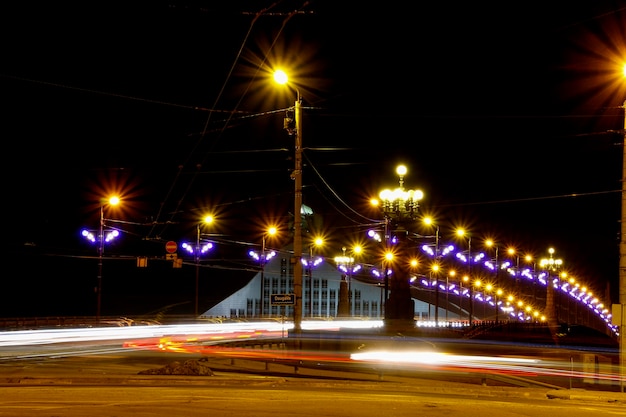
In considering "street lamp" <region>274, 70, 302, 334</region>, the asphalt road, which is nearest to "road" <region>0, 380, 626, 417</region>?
the asphalt road

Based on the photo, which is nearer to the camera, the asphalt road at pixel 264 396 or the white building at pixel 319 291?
the asphalt road at pixel 264 396

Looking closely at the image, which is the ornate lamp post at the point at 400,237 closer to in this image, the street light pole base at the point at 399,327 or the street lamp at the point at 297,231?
the street light pole base at the point at 399,327

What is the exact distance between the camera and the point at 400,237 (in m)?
34.1

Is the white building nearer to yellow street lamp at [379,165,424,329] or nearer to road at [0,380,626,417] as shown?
yellow street lamp at [379,165,424,329]

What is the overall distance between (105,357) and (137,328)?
1323 cm

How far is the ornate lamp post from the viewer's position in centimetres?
3391

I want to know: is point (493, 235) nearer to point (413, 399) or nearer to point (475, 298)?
point (475, 298)

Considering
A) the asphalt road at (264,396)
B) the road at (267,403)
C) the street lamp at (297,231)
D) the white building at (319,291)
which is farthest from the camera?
the white building at (319,291)

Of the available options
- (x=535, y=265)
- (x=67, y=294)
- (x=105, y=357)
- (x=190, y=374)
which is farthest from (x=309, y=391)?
(x=535, y=265)

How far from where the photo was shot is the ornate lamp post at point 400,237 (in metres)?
33.9

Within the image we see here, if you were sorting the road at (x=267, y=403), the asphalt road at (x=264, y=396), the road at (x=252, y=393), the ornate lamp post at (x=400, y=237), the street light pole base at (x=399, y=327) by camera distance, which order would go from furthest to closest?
the street light pole base at (x=399, y=327)
the ornate lamp post at (x=400, y=237)
the road at (x=252, y=393)
the asphalt road at (x=264, y=396)
the road at (x=267, y=403)

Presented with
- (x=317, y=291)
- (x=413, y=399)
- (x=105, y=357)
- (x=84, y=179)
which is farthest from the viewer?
(x=317, y=291)

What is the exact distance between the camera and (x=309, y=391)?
1591cm

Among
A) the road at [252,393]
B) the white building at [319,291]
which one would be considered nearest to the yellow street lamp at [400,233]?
the road at [252,393]
